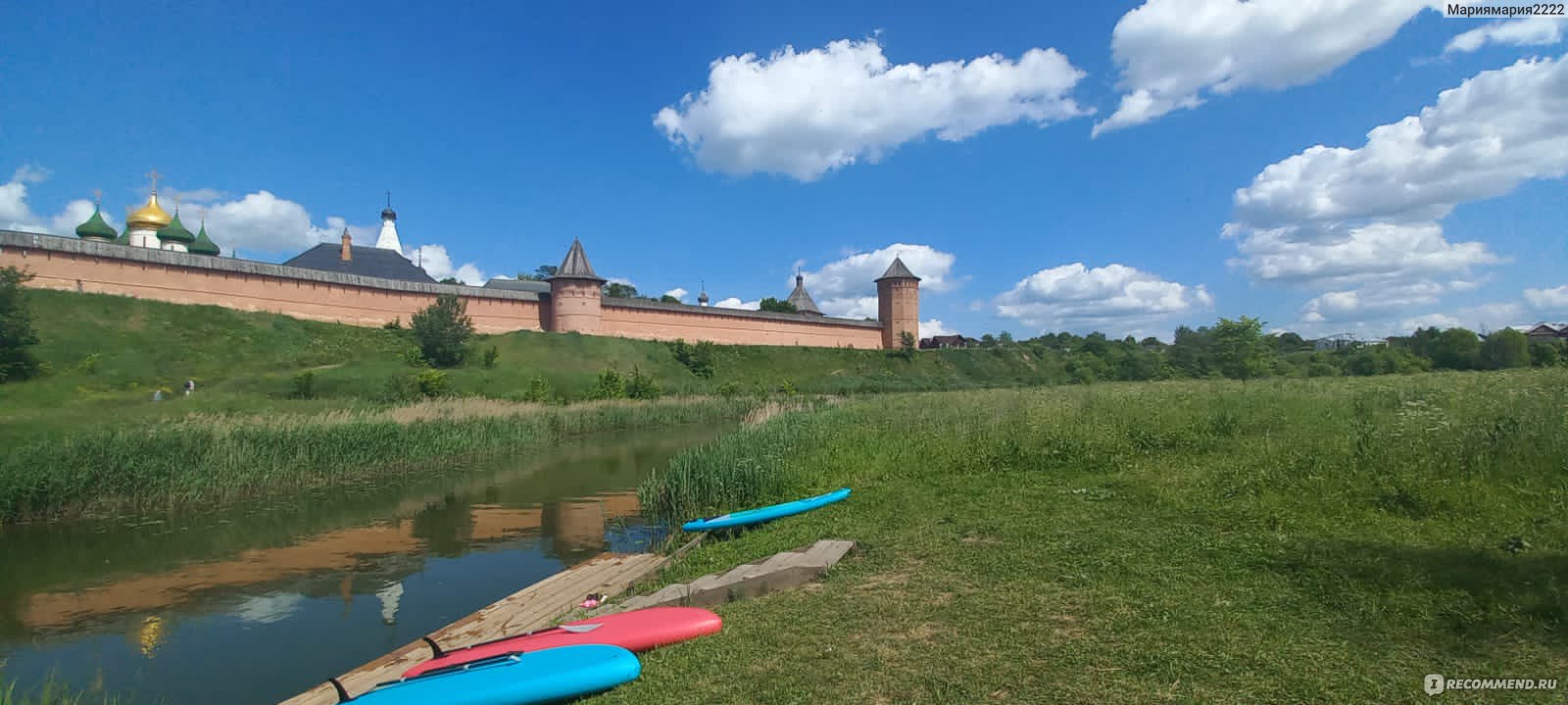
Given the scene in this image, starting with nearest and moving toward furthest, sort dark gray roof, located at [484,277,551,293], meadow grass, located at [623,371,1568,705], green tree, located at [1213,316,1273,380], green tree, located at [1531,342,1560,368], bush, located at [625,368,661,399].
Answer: meadow grass, located at [623,371,1568,705] → green tree, located at [1531,342,1560,368] → bush, located at [625,368,661,399] → green tree, located at [1213,316,1273,380] → dark gray roof, located at [484,277,551,293]

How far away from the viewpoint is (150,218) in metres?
42.6

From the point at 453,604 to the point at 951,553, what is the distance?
445 cm

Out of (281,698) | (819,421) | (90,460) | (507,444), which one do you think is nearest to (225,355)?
(507,444)

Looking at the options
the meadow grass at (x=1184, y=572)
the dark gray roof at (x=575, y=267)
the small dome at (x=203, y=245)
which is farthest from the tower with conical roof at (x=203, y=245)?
the meadow grass at (x=1184, y=572)

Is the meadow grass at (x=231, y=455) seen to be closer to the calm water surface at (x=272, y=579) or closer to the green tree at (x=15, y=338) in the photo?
the calm water surface at (x=272, y=579)

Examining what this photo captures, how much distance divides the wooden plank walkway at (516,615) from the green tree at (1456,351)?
120 ft

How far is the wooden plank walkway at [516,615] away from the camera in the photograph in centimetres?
410

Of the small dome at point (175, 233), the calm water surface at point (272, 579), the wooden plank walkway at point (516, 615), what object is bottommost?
the calm water surface at point (272, 579)

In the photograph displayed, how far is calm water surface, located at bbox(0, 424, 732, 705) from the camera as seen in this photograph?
5172 mm

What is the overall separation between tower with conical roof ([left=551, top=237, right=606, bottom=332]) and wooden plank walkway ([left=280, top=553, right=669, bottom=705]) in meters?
33.8

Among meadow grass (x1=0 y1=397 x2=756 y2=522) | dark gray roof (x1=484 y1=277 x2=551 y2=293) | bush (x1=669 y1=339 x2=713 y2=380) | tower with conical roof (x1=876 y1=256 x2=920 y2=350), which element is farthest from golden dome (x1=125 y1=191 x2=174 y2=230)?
tower with conical roof (x1=876 y1=256 x2=920 y2=350)

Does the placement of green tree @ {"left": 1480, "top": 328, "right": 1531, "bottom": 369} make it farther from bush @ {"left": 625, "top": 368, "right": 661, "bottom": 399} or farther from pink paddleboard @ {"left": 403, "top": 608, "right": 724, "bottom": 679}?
pink paddleboard @ {"left": 403, "top": 608, "right": 724, "bottom": 679}

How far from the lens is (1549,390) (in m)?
7.36

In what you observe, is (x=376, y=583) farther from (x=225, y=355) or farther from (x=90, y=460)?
(x=225, y=355)
